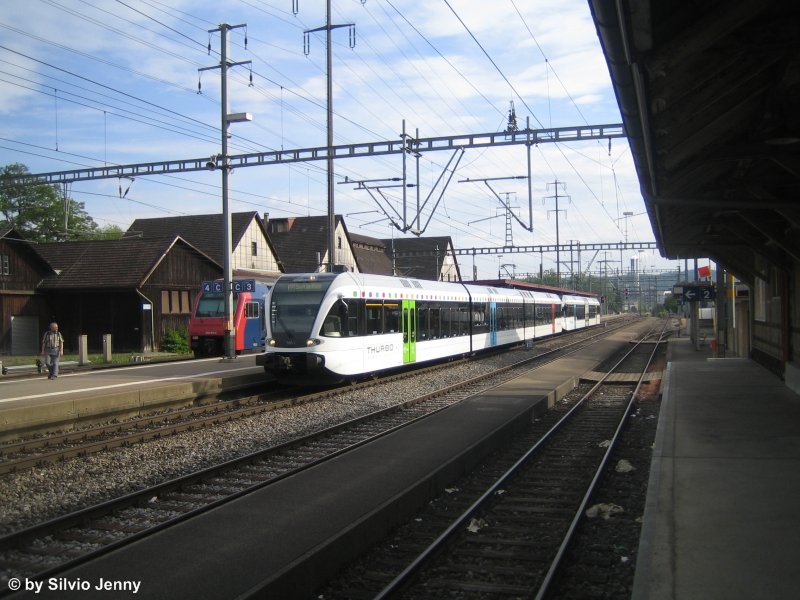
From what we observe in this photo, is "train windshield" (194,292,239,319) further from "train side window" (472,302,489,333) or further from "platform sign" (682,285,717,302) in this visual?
"platform sign" (682,285,717,302)

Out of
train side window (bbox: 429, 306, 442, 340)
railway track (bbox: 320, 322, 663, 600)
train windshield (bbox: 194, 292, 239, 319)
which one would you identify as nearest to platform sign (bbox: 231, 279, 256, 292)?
train windshield (bbox: 194, 292, 239, 319)

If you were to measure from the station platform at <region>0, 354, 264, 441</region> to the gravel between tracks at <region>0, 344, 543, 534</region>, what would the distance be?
234 centimetres

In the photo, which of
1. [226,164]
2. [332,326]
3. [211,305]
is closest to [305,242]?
[211,305]

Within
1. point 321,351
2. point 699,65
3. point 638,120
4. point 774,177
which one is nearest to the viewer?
point 699,65

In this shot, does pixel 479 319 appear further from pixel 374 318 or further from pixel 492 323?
pixel 374 318

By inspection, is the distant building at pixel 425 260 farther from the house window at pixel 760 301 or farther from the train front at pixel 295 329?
the train front at pixel 295 329

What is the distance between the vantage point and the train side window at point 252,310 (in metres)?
28.1

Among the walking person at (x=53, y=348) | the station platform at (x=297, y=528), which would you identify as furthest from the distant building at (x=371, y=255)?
the station platform at (x=297, y=528)

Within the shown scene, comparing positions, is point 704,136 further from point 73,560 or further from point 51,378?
point 51,378

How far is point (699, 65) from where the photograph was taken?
247 inches

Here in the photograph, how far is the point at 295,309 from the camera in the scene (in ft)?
54.2

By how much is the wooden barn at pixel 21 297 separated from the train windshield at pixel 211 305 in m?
11.0

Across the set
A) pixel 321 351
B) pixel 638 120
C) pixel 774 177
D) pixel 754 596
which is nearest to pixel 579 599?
pixel 754 596

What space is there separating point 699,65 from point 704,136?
6.40ft
